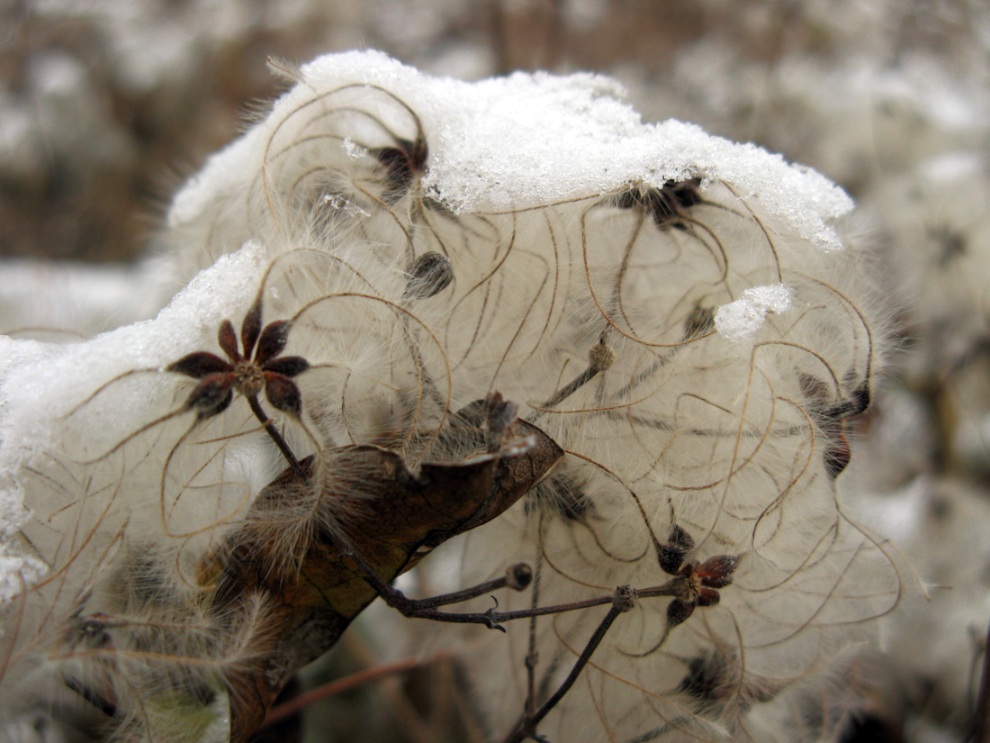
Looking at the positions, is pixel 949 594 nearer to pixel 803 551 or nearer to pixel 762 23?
pixel 803 551

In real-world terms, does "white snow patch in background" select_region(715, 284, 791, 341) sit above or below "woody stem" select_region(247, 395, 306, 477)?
above

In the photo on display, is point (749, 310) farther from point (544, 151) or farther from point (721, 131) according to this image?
point (721, 131)

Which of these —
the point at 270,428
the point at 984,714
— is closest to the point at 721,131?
the point at 984,714

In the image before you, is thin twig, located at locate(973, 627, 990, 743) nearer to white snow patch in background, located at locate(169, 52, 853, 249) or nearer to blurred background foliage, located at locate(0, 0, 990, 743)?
blurred background foliage, located at locate(0, 0, 990, 743)

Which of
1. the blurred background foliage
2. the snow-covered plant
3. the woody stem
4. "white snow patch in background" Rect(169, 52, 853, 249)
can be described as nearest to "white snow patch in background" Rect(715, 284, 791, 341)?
the snow-covered plant

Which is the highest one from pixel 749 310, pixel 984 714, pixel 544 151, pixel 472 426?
pixel 544 151

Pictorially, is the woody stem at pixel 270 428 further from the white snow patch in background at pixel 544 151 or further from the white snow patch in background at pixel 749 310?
the white snow patch in background at pixel 749 310

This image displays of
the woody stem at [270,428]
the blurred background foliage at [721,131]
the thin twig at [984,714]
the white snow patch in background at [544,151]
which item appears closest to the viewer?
the woody stem at [270,428]

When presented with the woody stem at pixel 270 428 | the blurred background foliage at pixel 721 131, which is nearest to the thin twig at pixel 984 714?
the blurred background foliage at pixel 721 131
